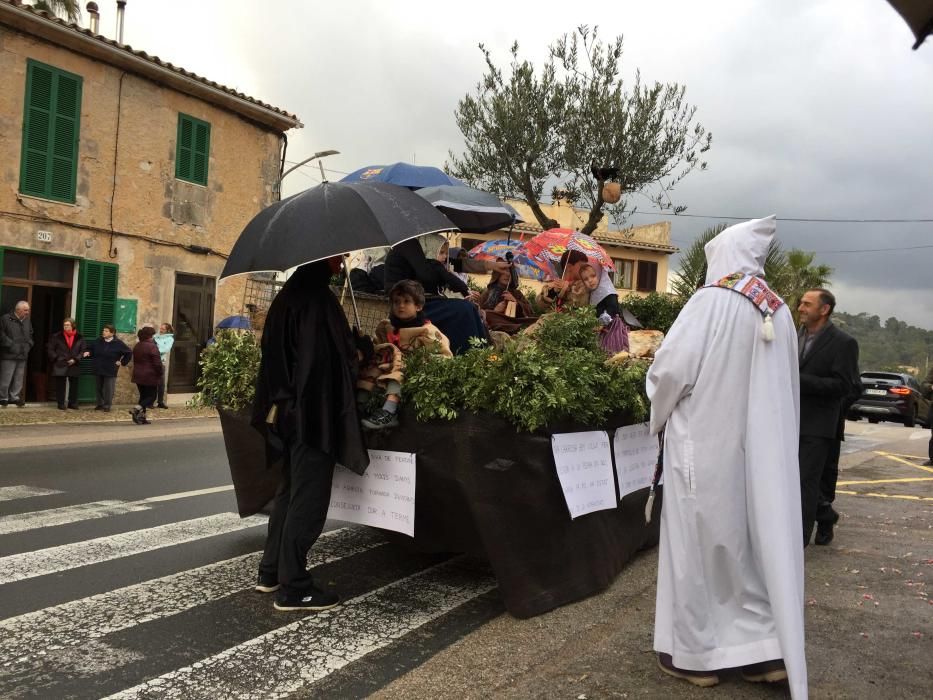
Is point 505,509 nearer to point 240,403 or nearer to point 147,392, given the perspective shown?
point 240,403

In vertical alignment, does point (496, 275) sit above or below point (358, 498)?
above

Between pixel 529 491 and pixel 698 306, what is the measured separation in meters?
1.26

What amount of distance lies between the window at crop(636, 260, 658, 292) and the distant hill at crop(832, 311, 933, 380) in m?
30.9

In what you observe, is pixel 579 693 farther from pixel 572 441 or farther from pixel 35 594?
pixel 35 594

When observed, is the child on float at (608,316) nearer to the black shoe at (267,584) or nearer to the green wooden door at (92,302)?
the black shoe at (267,584)

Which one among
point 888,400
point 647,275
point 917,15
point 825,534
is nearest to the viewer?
point 917,15

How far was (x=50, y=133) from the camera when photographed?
15.5m

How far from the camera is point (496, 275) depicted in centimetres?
789

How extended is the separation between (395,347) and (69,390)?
12967 mm

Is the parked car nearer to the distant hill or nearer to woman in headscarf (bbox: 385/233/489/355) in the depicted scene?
woman in headscarf (bbox: 385/233/489/355)

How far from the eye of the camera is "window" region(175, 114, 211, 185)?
1792 centimetres

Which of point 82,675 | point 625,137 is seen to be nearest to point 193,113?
point 625,137

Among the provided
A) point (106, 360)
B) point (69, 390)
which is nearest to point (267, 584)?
point (106, 360)

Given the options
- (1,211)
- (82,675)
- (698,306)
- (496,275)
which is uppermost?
(1,211)
